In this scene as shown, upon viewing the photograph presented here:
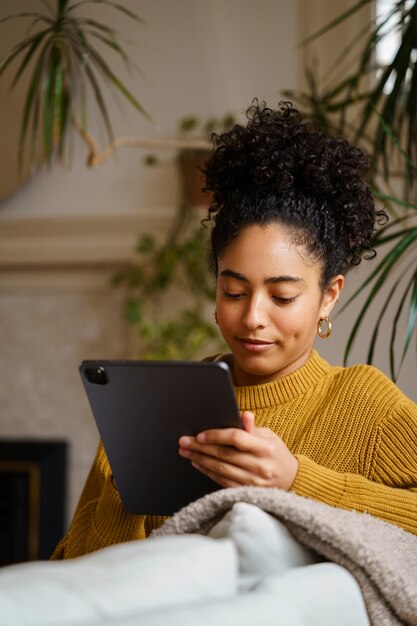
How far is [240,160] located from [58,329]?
265cm

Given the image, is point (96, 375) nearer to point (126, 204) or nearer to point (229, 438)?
point (229, 438)

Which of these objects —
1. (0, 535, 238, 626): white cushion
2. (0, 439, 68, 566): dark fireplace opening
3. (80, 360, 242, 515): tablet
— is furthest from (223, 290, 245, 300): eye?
(0, 439, 68, 566): dark fireplace opening

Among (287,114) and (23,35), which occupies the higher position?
(23,35)

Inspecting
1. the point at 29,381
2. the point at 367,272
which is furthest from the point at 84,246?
the point at 367,272

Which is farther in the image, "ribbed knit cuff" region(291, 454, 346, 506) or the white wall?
the white wall

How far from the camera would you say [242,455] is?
1.15 meters

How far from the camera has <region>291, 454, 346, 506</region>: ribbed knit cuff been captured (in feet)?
3.95

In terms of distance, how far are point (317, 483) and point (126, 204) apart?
108 inches

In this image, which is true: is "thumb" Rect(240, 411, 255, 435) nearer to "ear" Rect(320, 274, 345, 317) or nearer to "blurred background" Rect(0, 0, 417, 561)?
"ear" Rect(320, 274, 345, 317)

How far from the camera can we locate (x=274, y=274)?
1.35 m

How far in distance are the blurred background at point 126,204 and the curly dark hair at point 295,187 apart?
2.03 meters

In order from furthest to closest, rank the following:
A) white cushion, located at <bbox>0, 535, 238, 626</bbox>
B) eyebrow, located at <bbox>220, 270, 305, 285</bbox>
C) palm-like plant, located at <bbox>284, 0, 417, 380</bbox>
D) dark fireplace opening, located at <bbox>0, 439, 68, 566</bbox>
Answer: dark fireplace opening, located at <bbox>0, 439, 68, 566</bbox> < palm-like plant, located at <bbox>284, 0, 417, 380</bbox> < eyebrow, located at <bbox>220, 270, 305, 285</bbox> < white cushion, located at <bbox>0, 535, 238, 626</bbox>

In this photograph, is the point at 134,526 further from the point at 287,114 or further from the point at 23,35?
the point at 23,35

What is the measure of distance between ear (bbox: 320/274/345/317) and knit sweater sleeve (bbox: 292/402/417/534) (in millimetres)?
185
